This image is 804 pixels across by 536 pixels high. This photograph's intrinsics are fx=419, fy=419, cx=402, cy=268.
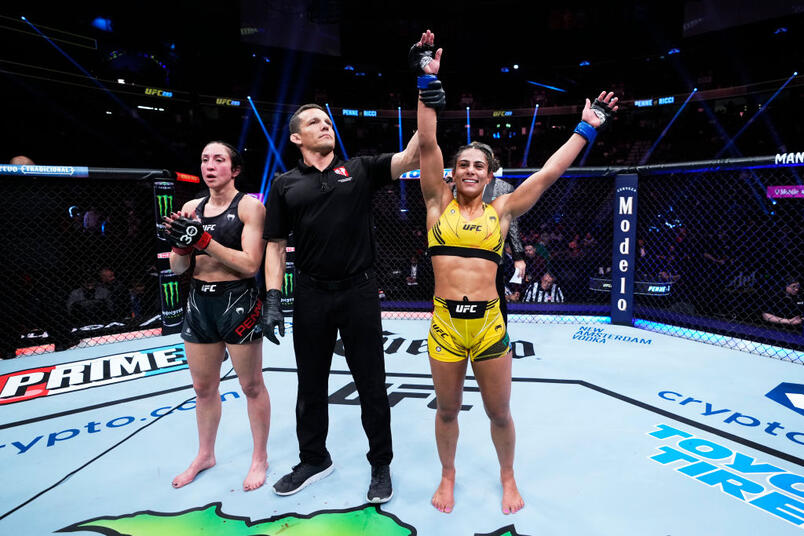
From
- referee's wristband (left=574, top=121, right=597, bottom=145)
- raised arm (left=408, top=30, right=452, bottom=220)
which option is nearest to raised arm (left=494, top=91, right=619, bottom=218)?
referee's wristband (left=574, top=121, right=597, bottom=145)

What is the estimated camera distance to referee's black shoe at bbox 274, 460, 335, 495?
206 centimetres

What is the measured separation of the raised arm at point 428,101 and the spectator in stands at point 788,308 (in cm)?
475

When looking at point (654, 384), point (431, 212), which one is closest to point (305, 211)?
point (431, 212)

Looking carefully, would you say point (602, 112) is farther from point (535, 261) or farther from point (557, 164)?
point (535, 261)

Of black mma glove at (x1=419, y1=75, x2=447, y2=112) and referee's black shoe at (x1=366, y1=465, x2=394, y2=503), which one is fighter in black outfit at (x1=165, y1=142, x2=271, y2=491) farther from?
black mma glove at (x1=419, y1=75, x2=447, y2=112)

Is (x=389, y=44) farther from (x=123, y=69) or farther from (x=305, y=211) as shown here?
(x=305, y=211)

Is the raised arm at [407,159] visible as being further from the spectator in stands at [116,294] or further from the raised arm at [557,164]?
the spectator in stands at [116,294]

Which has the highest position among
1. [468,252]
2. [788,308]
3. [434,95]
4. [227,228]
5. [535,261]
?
[434,95]

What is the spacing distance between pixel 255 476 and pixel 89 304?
4.16 meters

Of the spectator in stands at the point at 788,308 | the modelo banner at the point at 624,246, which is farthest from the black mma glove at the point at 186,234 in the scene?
the spectator in stands at the point at 788,308

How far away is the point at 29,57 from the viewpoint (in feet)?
34.0

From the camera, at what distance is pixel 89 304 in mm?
5000

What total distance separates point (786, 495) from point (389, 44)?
1853 cm

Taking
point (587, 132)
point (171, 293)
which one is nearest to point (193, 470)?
point (587, 132)
